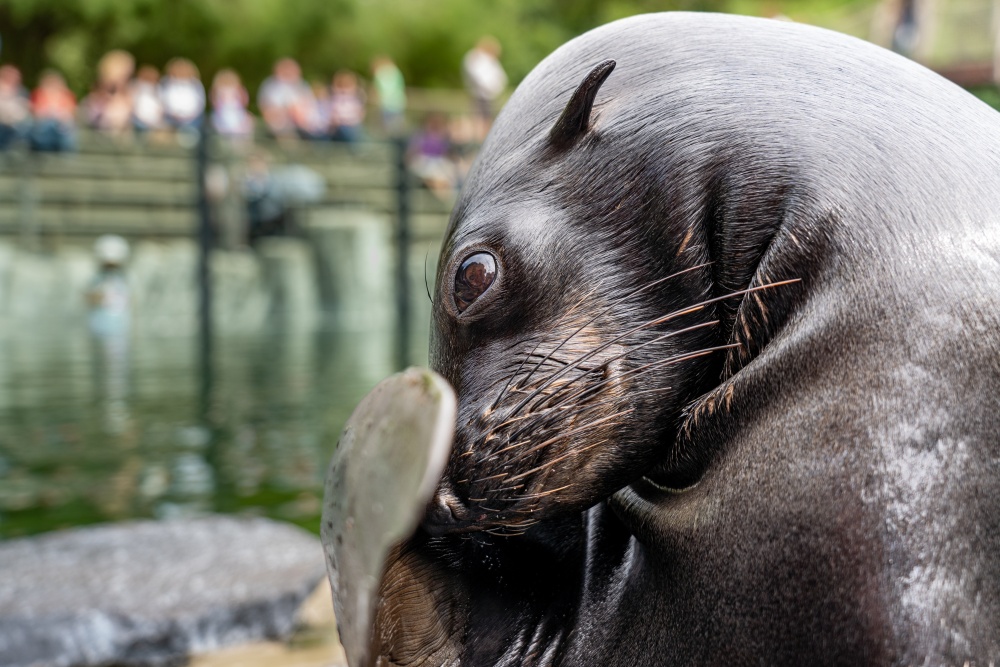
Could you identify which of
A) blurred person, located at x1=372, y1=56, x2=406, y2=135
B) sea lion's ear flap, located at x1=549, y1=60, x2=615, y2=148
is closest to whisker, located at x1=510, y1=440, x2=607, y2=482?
sea lion's ear flap, located at x1=549, y1=60, x2=615, y2=148

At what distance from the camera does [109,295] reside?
15844 mm

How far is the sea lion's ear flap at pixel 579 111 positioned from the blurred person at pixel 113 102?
17.4 metres

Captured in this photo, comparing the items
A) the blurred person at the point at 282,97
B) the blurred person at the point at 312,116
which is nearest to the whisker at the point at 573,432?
the blurred person at the point at 312,116

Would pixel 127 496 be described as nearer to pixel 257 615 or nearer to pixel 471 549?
pixel 257 615

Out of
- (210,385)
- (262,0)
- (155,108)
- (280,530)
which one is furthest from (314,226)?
(262,0)

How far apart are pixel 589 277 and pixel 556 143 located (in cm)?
30

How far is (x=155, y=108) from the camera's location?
19734 mm

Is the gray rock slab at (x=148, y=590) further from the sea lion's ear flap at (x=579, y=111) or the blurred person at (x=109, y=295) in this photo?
the blurred person at (x=109, y=295)

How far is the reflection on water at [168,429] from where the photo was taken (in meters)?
6.30

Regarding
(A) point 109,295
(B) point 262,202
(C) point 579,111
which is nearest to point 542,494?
(C) point 579,111

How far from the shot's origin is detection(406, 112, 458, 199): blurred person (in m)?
18.2

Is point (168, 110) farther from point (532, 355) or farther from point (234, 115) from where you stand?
point (532, 355)

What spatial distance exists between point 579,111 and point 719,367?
A: 55cm

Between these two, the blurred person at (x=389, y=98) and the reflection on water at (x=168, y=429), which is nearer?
the reflection on water at (x=168, y=429)
